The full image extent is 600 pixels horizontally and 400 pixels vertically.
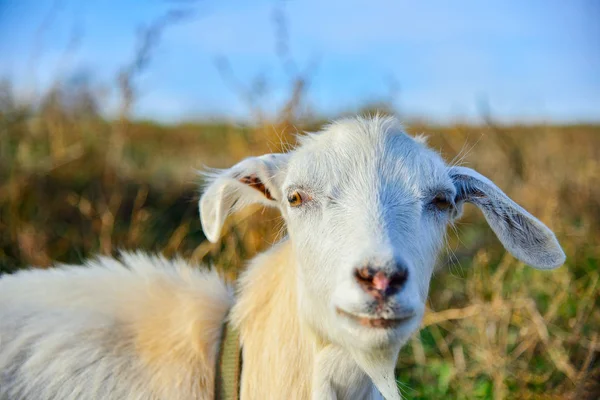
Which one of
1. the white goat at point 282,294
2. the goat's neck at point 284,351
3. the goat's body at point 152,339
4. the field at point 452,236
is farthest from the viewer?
the field at point 452,236

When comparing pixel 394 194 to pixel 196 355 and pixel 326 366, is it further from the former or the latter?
pixel 196 355

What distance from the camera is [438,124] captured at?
712 cm

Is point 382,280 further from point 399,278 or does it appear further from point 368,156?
point 368,156

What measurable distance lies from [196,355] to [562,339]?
2623mm

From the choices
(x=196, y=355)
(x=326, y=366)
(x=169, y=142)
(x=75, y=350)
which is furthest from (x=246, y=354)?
(x=169, y=142)

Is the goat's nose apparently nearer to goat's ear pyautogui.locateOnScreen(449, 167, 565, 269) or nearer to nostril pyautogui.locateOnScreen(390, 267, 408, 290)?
nostril pyautogui.locateOnScreen(390, 267, 408, 290)

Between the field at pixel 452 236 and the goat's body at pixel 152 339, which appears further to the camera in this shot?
the field at pixel 452 236

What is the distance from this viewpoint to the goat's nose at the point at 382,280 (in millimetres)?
2238

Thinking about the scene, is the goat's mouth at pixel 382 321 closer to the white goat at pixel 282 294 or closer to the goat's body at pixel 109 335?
the white goat at pixel 282 294

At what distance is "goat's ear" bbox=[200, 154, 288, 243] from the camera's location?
10.00 feet

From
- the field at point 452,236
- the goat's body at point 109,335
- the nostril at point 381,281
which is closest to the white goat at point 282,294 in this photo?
the goat's body at point 109,335

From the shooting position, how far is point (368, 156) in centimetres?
282

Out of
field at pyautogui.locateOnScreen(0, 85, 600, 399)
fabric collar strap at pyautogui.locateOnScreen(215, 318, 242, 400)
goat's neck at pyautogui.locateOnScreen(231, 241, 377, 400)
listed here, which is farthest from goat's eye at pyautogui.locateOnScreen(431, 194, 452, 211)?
fabric collar strap at pyautogui.locateOnScreen(215, 318, 242, 400)

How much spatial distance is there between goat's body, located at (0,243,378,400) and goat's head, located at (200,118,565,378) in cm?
23
